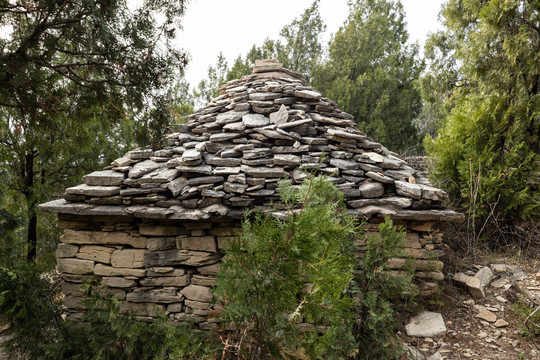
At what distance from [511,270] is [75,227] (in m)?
5.53

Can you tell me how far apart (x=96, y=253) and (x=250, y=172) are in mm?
1976

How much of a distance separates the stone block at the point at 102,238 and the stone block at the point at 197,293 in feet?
2.25

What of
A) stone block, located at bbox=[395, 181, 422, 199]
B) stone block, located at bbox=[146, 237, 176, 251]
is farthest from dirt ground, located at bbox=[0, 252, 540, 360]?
stone block, located at bbox=[146, 237, 176, 251]

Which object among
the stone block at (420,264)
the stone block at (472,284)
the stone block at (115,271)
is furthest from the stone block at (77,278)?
the stone block at (472,284)

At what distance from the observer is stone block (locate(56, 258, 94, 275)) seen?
3477mm

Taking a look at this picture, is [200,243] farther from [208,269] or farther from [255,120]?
[255,120]

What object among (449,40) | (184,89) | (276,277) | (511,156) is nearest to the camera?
(276,277)

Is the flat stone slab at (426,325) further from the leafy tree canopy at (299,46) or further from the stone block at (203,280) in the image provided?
the leafy tree canopy at (299,46)

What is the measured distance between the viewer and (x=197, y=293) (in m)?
3.36

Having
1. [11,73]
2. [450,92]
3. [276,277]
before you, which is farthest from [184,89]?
[276,277]

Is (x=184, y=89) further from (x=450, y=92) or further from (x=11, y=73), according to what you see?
(x=11, y=73)

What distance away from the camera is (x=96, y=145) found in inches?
311

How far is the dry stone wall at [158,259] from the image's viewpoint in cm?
336

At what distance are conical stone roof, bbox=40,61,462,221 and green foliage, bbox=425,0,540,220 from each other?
1.77 metres
